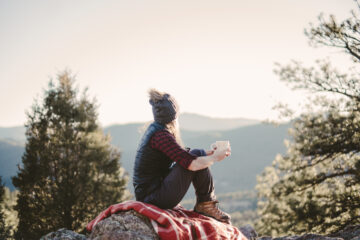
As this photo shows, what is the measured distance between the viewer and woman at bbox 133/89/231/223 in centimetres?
319

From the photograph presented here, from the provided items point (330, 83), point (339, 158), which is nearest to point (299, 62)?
point (330, 83)

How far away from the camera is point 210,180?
11.5 feet

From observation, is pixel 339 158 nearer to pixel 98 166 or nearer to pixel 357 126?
pixel 357 126

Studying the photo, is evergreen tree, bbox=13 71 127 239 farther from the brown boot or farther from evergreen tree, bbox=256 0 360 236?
the brown boot

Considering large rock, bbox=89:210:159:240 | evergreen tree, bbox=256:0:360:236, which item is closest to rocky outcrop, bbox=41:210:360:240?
large rock, bbox=89:210:159:240

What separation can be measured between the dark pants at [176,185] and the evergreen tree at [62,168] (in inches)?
387

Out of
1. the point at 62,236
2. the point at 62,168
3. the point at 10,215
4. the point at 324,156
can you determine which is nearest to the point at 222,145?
the point at 62,236

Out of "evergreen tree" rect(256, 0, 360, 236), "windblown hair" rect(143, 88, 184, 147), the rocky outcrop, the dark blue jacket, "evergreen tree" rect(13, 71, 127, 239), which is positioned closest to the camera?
the rocky outcrop

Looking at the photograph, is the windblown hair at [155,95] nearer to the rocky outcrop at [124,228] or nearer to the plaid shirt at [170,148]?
the plaid shirt at [170,148]

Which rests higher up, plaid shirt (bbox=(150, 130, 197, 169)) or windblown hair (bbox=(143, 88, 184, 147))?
windblown hair (bbox=(143, 88, 184, 147))

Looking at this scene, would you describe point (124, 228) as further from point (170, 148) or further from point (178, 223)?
point (170, 148)

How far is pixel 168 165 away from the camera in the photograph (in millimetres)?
3527

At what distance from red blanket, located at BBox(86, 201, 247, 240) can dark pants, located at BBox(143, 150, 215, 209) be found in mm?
100

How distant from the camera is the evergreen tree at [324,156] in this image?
8383mm
